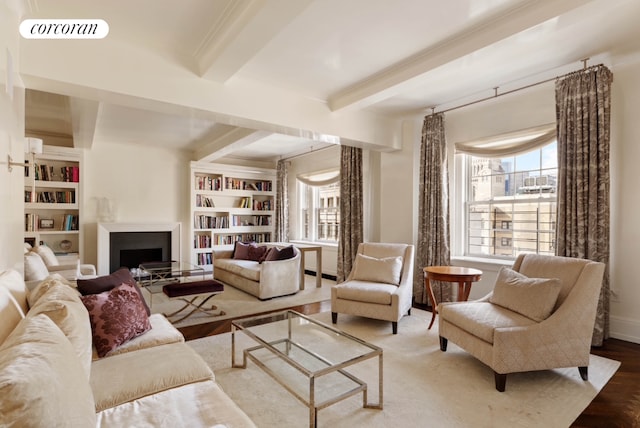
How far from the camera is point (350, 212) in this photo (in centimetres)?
557

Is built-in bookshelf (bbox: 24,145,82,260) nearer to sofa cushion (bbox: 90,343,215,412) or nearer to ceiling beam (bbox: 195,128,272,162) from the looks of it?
ceiling beam (bbox: 195,128,272,162)

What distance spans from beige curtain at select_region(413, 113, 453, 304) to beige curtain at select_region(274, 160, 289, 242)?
3606 mm

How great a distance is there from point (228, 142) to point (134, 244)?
9.17 feet

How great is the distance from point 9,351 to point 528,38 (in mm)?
3359

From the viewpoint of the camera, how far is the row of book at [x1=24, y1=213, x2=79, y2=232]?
5232 millimetres

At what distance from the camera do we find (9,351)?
935 millimetres

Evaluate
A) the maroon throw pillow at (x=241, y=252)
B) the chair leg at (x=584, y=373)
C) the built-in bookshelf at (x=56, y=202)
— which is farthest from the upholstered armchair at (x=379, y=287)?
the built-in bookshelf at (x=56, y=202)

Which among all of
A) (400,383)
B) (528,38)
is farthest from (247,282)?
(528,38)

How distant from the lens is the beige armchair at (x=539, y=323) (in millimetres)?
2273

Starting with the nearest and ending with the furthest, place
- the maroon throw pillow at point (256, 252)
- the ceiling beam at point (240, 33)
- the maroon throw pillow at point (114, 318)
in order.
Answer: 1. the maroon throw pillow at point (114, 318)
2. the ceiling beam at point (240, 33)
3. the maroon throw pillow at point (256, 252)

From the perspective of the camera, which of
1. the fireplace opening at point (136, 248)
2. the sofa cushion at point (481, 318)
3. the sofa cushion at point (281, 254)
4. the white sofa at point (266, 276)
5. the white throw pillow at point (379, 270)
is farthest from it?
the fireplace opening at point (136, 248)

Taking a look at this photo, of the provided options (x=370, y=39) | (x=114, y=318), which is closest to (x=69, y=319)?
(x=114, y=318)

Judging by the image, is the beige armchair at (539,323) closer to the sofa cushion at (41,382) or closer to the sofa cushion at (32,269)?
the sofa cushion at (41,382)

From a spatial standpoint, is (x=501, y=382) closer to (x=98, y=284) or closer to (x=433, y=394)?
(x=433, y=394)
